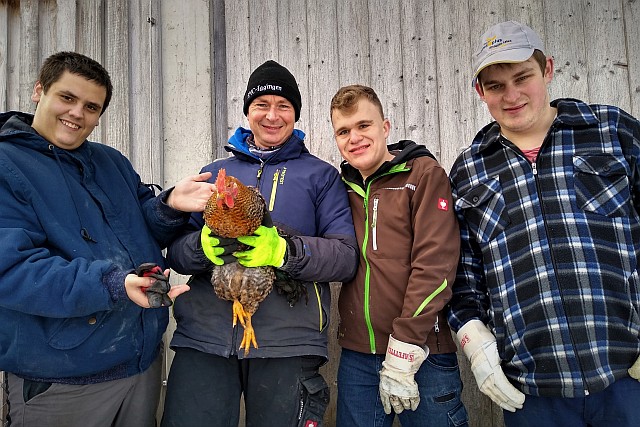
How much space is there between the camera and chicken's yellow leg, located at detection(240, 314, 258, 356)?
206 centimetres

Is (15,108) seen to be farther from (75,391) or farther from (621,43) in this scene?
(621,43)

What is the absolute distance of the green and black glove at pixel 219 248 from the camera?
6.86 feet

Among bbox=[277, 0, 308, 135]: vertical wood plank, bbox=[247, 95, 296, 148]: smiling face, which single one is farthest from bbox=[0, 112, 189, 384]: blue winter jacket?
bbox=[277, 0, 308, 135]: vertical wood plank

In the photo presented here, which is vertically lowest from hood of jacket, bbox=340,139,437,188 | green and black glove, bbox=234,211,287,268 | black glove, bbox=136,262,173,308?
black glove, bbox=136,262,173,308

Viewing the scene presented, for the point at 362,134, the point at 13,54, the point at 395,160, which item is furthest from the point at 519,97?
the point at 13,54

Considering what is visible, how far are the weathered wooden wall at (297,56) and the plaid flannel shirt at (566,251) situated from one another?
1272 millimetres

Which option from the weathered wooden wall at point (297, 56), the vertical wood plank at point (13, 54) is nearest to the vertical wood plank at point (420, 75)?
the weathered wooden wall at point (297, 56)

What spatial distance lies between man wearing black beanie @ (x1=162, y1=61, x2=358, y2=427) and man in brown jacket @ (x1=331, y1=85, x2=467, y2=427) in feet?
0.46

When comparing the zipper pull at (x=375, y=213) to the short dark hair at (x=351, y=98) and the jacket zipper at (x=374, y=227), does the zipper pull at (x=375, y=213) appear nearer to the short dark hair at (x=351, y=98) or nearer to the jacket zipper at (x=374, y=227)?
the jacket zipper at (x=374, y=227)

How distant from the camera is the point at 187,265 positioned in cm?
222

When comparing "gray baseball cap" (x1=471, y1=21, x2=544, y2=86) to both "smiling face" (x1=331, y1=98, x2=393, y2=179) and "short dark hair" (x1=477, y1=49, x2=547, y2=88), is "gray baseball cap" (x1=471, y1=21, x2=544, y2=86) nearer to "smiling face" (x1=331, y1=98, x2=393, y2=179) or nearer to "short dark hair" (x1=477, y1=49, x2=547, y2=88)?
"short dark hair" (x1=477, y1=49, x2=547, y2=88)

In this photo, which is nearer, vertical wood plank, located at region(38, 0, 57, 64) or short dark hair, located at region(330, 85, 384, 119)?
short dark hair, located at region(330, 85, 384, 119)

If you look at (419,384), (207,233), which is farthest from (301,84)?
(419,384)

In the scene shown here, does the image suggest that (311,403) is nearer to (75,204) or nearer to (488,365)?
(488,365)
